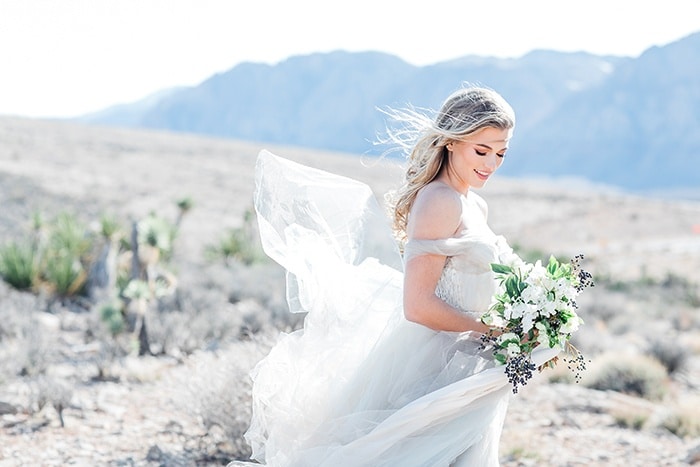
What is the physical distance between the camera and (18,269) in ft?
34.3

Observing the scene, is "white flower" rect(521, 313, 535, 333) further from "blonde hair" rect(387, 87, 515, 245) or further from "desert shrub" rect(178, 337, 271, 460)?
"desert shrub" rect(178, 337, 271, 460)

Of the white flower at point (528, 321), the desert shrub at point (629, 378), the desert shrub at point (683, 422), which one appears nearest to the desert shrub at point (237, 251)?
the desert shrub at point (629, 378)

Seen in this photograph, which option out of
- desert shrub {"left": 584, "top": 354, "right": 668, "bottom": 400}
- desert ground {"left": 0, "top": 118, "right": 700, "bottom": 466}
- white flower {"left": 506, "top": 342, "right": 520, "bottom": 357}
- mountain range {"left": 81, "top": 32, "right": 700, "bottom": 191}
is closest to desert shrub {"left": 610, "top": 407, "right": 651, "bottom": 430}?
desert ground {"left": 0, "top": 118, "right": 700, "bottom": 466}

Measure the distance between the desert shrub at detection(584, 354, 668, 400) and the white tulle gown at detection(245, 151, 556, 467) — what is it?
5435 millimetres

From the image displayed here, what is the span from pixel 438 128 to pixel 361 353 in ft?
3.05

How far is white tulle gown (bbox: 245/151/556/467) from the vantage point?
287 centimetres

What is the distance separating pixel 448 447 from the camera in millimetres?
2842

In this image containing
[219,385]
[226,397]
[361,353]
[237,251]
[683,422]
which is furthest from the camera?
[237,251]

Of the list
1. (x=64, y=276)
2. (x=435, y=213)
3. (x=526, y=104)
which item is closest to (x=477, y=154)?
(x=435, y=213)

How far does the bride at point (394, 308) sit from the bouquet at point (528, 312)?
96mm

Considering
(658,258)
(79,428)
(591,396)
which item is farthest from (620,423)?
(658,258)

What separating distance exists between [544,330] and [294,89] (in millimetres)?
170426

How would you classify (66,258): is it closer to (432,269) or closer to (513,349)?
(432,269)

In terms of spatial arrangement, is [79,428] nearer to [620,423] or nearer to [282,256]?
[282,256]
